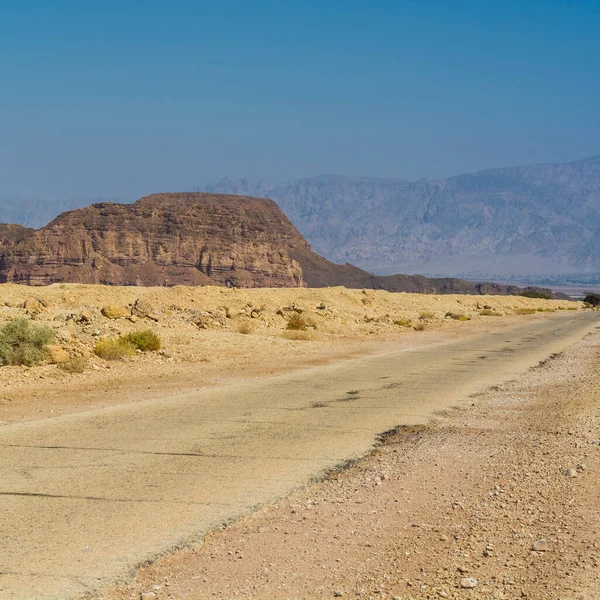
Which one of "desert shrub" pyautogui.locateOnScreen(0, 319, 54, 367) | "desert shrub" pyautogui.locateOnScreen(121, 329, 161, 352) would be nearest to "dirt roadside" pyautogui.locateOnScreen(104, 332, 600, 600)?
"desert shrub" pyautogui.locateOnScreen(0, 319, 54, 367)

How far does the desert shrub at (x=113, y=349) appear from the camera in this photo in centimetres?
1998

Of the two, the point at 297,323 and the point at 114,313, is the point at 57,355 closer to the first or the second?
the point at 114,313

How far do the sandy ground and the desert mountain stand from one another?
260ft

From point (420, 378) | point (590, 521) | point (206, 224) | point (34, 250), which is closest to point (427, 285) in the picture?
point (206, 224)

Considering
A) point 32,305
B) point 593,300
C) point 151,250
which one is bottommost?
point 593,300

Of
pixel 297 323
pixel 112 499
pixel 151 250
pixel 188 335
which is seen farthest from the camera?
→ pixel 151 250

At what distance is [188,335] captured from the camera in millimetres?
26125

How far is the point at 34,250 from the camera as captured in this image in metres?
124

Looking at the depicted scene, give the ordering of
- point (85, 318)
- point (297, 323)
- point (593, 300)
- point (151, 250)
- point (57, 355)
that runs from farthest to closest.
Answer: point (151, 250) → point (593, 300) → point (297, 323) → point (85, 318) → point (57, 355)

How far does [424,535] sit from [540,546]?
0.85 meters

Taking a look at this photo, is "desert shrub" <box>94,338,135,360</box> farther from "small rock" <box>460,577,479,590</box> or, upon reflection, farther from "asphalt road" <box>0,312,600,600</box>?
"small rock" <box>460,577,479,590</box>

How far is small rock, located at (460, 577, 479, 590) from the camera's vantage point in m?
5.53

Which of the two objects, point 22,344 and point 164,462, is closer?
point 164,462

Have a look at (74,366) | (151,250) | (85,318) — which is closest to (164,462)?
(74,366)
